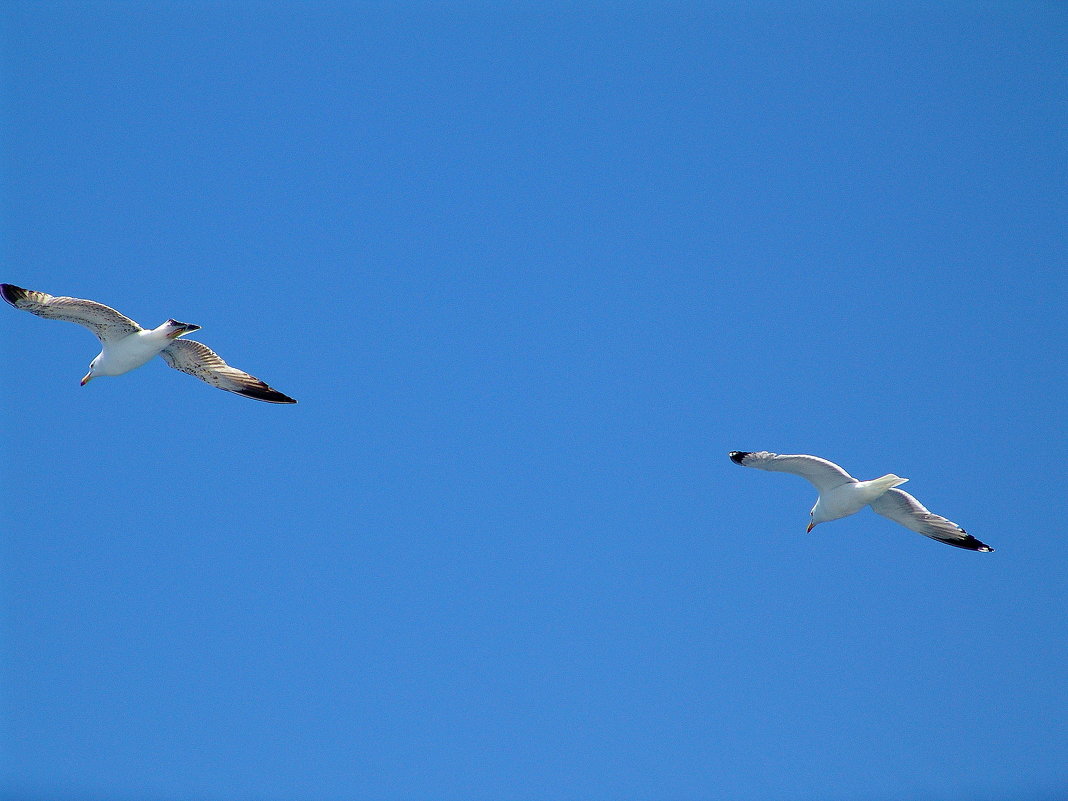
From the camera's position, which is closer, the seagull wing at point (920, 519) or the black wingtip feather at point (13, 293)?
the black wingtip feather at point (13, 293)

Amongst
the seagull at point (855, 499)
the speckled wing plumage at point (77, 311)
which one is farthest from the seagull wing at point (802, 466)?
the speckled wing plumage at point (77, 311)

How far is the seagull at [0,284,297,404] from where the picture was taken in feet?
46.2

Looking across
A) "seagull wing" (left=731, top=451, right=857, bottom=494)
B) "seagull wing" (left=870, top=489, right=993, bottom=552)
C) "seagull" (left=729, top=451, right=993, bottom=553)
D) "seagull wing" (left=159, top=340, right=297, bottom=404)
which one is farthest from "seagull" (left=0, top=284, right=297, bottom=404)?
"seagull wing" (left=870, top=489, right=993, bottom=552)

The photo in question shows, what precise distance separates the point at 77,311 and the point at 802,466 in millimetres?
9430

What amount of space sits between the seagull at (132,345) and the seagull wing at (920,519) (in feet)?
26.7

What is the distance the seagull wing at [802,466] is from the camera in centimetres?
Answer: 1514

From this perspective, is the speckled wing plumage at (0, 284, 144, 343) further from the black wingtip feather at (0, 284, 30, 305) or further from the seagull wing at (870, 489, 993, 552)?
the seagull wing at (870, 489, 993, 552)

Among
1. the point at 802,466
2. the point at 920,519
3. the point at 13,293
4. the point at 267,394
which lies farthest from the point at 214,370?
the point at 920,519

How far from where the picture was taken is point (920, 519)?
53.6 ft

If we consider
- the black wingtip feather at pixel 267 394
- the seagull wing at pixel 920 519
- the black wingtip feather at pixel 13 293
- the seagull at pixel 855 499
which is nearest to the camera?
the black wingtip feather at pixel 13 293

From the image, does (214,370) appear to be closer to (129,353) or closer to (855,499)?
(129,353)

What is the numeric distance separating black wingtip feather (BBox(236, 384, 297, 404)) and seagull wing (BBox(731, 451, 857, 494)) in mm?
5748

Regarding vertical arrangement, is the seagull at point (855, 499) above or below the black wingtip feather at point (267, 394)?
above

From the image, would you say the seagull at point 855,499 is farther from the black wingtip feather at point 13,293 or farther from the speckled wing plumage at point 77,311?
the black wingtip feather at point 13,293
